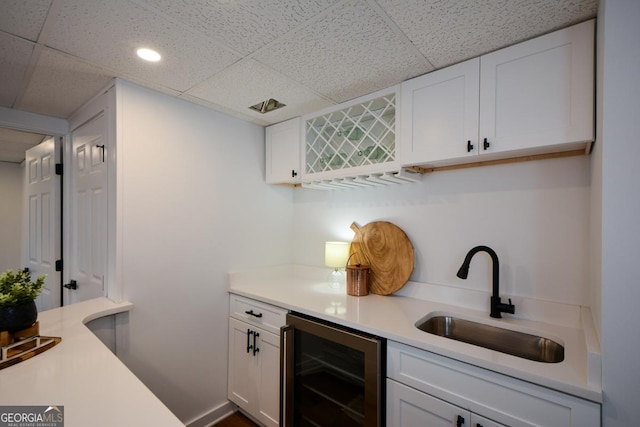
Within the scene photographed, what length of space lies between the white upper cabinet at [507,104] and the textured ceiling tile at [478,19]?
0.06 meters

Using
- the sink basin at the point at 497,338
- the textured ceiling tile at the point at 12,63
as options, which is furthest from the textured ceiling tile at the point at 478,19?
the textured ceiling tile at the point at 12,63

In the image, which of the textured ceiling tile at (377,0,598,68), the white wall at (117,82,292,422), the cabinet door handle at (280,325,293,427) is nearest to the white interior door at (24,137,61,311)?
Result: the white wall at (117,82,292,422)

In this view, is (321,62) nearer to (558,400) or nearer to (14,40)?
(14,40)

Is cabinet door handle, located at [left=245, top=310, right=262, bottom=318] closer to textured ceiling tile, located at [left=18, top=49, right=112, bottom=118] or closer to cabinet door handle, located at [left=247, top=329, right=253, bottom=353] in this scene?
cabinet door handle, located at [left=247, top=329, right=253, bottom=353]

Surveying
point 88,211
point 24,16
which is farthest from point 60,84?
point 88,211

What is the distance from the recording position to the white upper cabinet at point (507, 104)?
1.18 metres

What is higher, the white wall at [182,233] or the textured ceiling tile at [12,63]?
the textured ceiling tile at [12,63]

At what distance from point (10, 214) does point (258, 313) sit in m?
3.80

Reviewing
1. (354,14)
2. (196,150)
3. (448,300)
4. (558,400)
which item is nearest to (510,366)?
(558,400)

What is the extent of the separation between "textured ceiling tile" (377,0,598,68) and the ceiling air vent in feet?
3.38

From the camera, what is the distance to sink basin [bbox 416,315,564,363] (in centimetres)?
135

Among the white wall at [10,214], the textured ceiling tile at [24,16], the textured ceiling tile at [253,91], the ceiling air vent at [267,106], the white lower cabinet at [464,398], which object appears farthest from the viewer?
the white wall at [10,214]

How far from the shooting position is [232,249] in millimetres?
2262

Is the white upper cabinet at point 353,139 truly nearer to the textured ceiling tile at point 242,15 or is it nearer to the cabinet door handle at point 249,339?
the textured ceiling tile at point 242,15
